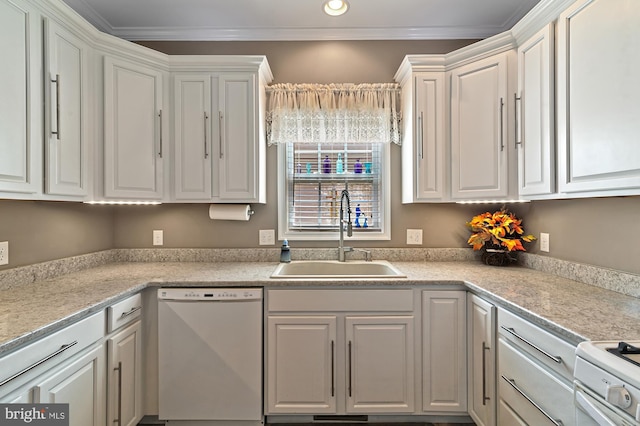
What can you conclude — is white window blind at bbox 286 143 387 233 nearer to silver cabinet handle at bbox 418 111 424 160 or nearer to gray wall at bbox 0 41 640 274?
gray wall at bbox 0 41 640 274

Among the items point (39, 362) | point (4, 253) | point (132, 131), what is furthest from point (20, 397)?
point (132, 131)

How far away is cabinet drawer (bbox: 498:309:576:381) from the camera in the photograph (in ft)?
3.60

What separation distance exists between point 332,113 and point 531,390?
202 cm

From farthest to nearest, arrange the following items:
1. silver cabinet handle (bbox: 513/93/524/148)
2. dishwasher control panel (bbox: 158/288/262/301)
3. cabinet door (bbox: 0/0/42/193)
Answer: silver cabinet handle (bbox: 513/93/524/148)
dishwasher control panel (bbox: 158/288/262/301)
cabinet door (bbox: 0/0/42/193)

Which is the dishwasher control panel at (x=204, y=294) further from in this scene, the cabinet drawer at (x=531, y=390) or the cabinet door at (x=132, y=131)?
the cabinet drawer at (x=531, y=390)

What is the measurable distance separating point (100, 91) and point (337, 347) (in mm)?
2114

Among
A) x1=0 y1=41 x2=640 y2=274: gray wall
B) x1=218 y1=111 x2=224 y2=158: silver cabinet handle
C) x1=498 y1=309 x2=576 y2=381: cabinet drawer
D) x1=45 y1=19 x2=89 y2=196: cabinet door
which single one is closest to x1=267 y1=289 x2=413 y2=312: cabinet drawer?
x1=498 y1=309 x2=576 y2=381: cabinet drawer

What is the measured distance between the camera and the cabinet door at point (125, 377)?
153 cm

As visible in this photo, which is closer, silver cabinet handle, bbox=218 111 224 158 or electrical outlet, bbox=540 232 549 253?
electrical outlet, bbox=540 232 549 253

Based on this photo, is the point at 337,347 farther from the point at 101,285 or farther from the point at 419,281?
the point at 101,285

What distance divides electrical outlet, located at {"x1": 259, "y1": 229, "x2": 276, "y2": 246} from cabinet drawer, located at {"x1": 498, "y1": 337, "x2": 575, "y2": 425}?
5.29 feet

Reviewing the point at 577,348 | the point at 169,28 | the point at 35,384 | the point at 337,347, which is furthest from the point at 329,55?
the point at 35,384

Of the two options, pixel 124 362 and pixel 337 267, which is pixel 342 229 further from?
pixel 124 362

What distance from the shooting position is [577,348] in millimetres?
981
